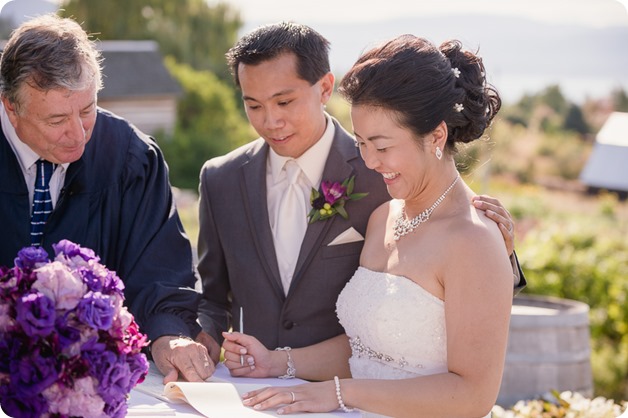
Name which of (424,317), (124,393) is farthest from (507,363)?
(124,393)

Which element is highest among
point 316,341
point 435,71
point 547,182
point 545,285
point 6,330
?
point 435,71

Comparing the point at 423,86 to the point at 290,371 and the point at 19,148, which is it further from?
the point at 19,148

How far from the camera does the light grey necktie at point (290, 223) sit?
132 inches

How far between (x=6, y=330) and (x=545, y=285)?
6.00 meters

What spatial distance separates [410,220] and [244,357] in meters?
0.77

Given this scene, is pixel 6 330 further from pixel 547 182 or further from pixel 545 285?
pixel 547 182

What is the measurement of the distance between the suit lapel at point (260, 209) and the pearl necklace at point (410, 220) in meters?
0.54

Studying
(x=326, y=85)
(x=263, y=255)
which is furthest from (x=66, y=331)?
(x=326, y=85)

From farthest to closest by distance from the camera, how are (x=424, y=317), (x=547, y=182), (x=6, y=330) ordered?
(x=547, y=182) → (x=424, y=317) → (x=6, y=330)

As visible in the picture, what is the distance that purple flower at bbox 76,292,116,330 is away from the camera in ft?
6.48

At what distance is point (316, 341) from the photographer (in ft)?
10.8

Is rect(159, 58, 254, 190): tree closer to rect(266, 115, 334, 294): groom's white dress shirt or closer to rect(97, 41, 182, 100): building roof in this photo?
rect(97, 41, 182, 100): building roof

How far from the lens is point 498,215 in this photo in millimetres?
2807

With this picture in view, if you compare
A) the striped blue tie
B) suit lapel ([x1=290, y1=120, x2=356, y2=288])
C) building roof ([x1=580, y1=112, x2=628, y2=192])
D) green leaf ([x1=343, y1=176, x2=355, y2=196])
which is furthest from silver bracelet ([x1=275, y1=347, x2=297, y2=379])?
building roof ([x1=580, y1=112, x2=628, y2=192])
